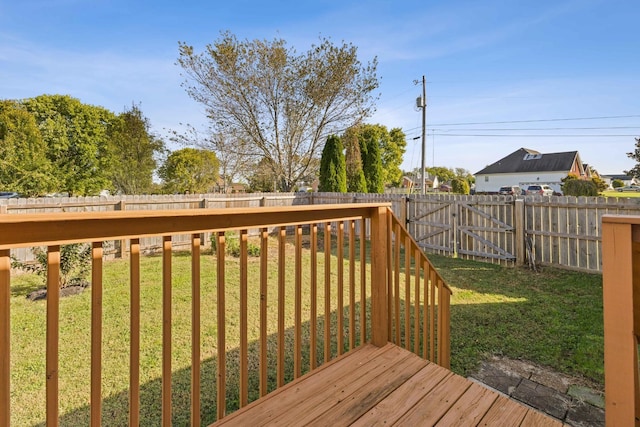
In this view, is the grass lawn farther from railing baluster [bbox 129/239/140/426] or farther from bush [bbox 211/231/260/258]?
bush [bbox 211/231/260/258]

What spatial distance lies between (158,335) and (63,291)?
239cm

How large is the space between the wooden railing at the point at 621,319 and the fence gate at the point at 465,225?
17.1 ft

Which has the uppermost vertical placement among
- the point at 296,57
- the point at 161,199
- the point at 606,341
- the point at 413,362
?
the point at 296,57

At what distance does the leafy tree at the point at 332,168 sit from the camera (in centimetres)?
1096

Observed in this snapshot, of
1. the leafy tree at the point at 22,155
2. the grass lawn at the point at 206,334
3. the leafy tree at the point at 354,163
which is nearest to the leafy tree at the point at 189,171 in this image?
the leafy tree at the point at 22,155

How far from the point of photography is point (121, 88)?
12000mm

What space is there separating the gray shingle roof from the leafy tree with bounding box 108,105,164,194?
31.0m

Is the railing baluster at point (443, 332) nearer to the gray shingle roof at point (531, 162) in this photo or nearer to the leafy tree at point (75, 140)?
the leafy tree at point (75, 140)

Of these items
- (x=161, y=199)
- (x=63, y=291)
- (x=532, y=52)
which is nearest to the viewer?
(x=63, y=291)

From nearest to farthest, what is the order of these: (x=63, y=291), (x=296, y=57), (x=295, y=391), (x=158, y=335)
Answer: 1. (x=295, y=391)
2. (x=158, y=335)
3. (x=63, y=291)
4. (x=296, y=57)

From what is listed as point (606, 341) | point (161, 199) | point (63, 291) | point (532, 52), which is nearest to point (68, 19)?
point (161, 199)

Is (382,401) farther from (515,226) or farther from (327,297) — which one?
(515,226)

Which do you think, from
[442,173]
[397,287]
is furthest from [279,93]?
[442,173]

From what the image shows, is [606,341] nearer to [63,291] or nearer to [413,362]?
[413,362]
